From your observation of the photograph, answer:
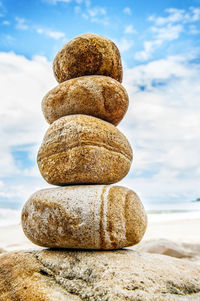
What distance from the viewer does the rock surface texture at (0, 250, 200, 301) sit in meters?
2.77

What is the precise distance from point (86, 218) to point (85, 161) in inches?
29.6

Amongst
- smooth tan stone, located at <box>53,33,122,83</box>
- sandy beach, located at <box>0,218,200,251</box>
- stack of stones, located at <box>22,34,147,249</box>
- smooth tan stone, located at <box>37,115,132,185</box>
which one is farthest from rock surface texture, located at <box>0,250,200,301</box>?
sandy beach, located at <box>0,218,200,251</box>

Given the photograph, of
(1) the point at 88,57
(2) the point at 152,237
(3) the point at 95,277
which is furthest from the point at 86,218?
(2) the point at 152,237

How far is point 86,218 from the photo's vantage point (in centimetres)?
322

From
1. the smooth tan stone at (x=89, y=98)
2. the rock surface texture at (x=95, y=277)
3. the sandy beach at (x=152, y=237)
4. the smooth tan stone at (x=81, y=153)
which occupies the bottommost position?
the sandy beach at (x=152, y=237)

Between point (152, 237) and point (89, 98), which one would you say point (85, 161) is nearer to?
point (89, 98)

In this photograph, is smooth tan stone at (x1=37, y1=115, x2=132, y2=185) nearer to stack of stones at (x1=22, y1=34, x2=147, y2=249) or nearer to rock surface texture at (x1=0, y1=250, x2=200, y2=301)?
stack of stones at (x1=22, y1=34, x2=147, y2=249)

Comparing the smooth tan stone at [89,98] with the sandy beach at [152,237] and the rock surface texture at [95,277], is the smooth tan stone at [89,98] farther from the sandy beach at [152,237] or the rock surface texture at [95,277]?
the sandy beach at [152,237]

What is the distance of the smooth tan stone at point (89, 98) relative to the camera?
13.3ft

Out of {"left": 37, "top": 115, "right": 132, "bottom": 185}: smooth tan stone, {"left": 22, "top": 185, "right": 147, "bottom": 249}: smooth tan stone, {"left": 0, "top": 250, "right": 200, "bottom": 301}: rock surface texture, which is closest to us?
{"left": 0, "top": 250, "right": 200, "bottom": 301}: rock surface texture

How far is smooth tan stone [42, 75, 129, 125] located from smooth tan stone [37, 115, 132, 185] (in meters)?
0.31

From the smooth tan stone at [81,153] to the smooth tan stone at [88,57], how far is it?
101 centimetres

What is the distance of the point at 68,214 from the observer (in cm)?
327

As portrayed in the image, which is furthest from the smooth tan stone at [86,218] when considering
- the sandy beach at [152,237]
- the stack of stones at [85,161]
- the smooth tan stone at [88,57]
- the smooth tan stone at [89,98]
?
the sandy beach at [152,237]
